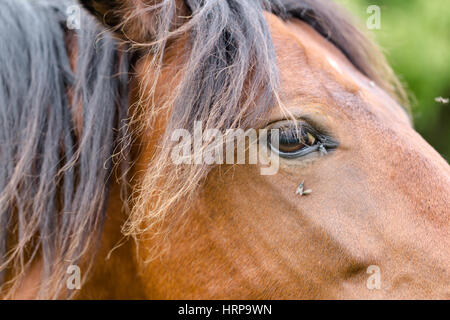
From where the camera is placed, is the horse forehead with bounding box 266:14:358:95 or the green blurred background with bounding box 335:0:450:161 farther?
the green blurred background with bounding box 335:0:450:161

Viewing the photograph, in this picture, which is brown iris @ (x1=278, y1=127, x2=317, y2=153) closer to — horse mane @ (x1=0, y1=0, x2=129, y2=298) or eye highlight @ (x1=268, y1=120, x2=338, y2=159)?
eye highlight @ (x1=268, y1=120, x2=338, y2=159)

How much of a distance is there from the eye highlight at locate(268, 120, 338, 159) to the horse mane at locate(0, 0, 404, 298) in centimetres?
7

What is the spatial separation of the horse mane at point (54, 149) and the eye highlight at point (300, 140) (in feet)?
1.50

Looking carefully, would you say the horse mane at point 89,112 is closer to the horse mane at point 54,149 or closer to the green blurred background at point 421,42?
the horse mane at point 54,149

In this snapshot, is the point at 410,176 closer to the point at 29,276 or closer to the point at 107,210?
the point at 107,210

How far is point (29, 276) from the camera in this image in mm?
1415

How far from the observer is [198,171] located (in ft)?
4.09

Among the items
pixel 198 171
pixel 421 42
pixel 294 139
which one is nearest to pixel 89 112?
pixel 198 171

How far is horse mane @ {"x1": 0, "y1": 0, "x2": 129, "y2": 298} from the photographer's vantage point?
1363 mm

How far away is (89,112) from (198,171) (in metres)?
0.38

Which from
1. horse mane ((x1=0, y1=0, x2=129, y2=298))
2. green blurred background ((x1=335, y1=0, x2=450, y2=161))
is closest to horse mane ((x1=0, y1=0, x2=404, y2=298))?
horse mane ((x1=0, y1=0, x2=129, y2=298))

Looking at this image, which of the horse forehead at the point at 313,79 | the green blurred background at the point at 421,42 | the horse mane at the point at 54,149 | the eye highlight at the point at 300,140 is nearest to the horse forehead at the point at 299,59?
the horse forehead at the point at 313,79

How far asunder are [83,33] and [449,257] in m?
1.19

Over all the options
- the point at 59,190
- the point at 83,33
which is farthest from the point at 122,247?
the point at 83,33
